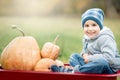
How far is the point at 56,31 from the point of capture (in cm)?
318

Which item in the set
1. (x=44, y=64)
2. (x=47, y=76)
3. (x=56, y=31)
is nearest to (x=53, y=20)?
(x=56, y=31)

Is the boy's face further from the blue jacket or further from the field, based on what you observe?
the field

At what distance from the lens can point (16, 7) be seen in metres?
3.21

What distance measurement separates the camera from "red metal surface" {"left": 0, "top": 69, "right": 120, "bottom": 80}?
204cm

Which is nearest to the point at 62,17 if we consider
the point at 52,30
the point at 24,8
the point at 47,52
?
the point at 52,30

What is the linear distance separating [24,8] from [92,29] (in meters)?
1.02

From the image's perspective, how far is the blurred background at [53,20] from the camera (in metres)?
3.17

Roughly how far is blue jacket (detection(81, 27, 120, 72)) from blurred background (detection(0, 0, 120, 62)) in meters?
0.78

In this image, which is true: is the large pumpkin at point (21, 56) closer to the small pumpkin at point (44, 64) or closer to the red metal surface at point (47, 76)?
the small pumpkin at point (44, 64)

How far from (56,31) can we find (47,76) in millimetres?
1129

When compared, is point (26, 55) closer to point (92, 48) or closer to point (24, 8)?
point (92, 48)

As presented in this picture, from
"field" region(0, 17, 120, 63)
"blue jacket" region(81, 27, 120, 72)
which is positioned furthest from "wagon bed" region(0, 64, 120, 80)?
"field" region(0, 17, 120, 63)

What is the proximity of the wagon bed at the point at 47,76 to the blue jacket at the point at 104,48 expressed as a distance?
0.51ft

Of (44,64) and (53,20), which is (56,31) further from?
(44,64)
